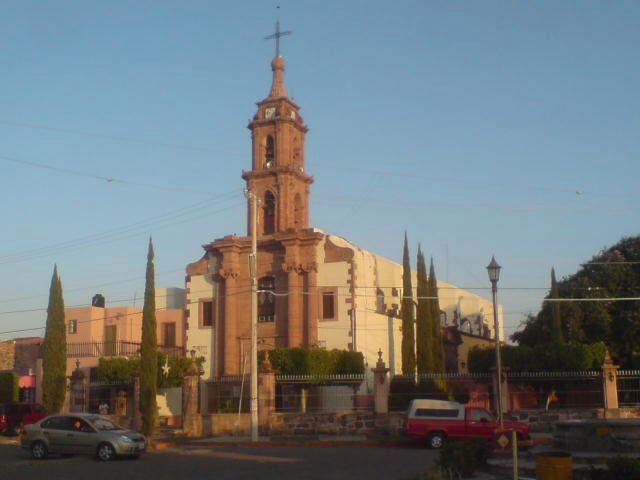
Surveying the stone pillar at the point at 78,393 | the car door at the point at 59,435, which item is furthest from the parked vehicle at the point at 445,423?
the stone pillar at the point at 78,393

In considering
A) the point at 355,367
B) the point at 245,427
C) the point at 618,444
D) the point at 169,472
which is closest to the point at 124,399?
the point at 245,427

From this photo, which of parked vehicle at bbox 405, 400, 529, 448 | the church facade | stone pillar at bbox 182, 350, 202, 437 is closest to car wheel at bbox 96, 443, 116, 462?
parked vehicle at bbox 405, 400, 529, 448

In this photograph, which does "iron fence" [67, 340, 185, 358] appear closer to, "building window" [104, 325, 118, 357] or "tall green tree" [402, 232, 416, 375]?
"building window" [104, 325, 118, 357]

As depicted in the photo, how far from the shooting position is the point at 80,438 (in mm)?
24250

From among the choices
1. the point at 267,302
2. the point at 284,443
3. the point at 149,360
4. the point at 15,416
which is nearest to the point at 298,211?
the point at 267,302

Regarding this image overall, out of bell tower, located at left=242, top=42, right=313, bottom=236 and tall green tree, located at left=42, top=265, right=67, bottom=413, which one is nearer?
tall green tree, located at left=42, top=265, right=67, bottom=413

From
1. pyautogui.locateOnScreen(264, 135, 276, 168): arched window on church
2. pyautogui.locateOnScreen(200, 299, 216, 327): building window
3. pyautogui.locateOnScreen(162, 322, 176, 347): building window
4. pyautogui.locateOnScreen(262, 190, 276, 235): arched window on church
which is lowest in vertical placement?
pyautogui.locateOnScreen(162, 322, 176, 347): building window

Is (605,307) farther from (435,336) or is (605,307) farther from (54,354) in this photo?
(54,354)

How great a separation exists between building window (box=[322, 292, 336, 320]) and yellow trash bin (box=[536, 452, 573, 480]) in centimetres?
3025

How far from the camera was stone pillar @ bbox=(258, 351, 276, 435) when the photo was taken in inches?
1342

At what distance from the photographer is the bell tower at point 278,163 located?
47.1 metres

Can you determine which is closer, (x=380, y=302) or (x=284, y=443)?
(x=284, y=443)

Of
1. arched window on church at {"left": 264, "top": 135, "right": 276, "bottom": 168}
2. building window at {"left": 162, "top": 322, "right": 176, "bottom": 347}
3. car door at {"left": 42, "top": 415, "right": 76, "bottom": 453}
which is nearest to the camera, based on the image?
car door at {"left": 42, "top": 415, "right": 76, "bottom": 453}

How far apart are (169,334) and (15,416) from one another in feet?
45.1
